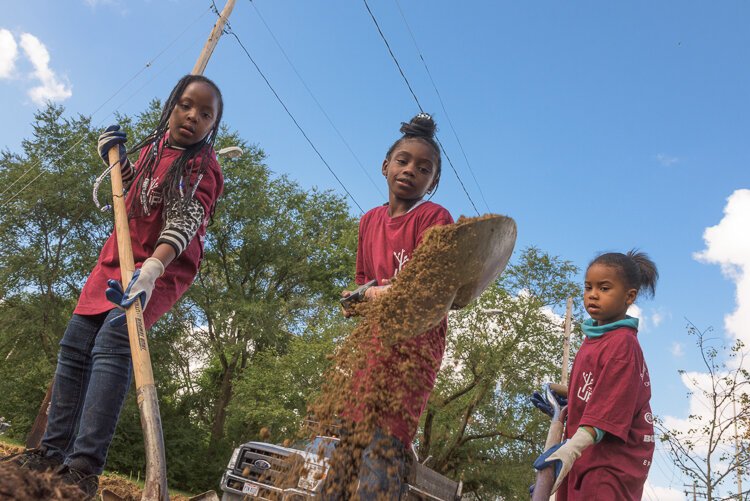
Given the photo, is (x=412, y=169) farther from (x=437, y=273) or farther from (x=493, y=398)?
(x=493, y=398)

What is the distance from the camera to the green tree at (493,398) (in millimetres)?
17109

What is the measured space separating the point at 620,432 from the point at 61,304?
710 inches

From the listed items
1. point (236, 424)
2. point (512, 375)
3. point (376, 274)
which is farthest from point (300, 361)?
point (376, 274)

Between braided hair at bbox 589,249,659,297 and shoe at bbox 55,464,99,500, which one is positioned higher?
braided hair at bbox 589,249,659,297

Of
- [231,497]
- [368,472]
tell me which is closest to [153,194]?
[368,472]

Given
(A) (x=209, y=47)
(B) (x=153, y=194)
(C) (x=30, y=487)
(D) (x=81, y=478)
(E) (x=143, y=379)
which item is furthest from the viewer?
(A) (x=209, y=47)

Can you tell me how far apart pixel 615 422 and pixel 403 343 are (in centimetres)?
90

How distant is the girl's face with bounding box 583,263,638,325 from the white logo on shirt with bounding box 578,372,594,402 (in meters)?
0.29

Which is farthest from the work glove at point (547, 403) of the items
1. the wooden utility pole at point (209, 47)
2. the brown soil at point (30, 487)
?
the wooden utility pole at point (209, 47)

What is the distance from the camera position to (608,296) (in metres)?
2.81

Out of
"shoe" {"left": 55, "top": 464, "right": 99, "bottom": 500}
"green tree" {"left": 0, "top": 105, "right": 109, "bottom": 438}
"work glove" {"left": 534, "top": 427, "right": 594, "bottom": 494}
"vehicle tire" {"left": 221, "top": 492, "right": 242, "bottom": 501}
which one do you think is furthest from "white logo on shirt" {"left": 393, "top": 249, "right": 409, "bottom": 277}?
"green tree" {"left": 0, "top": 105, "right": 109, "bottom": 438}

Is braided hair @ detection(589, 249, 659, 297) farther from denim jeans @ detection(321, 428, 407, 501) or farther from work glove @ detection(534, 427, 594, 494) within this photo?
denim jeans @ detection(321, 428, 407, 501)

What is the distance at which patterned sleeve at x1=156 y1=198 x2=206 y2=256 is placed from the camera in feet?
7.94

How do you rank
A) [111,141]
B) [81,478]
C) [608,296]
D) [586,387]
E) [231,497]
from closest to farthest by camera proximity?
[81,478] → [586,387] → [608,296] → [111,141] → [231,497]
